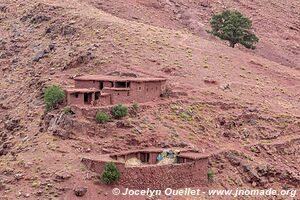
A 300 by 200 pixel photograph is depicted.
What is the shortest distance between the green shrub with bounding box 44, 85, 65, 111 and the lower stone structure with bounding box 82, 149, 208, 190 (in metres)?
5.07

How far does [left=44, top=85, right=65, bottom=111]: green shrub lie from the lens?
154 ft

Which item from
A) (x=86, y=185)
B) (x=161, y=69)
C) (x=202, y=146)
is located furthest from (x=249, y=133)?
(x=86, y=185)

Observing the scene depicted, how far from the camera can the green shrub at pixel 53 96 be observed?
46.9 metres

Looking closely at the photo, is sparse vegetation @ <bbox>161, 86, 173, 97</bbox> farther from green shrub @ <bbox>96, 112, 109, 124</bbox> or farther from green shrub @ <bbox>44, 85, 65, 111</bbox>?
green shrub @ <bbox>44, 85, 65, 111</bbox>

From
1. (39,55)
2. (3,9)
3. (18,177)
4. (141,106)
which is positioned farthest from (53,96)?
(3,9)

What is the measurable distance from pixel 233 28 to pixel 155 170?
24444mm

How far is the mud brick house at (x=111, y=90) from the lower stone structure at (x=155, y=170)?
4226 millimetres

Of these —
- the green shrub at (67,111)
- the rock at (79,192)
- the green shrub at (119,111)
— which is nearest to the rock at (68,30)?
the green shrub at (119,111)

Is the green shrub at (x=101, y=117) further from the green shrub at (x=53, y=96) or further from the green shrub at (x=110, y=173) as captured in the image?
the green shrub at (x=110, y=173)

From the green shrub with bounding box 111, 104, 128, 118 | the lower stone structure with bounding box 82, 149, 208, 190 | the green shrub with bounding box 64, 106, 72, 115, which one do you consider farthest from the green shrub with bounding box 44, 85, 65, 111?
the lower stone structure with bounding box 82, 149, 208, 190

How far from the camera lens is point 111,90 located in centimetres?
4725

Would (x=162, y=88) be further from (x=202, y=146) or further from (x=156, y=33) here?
(x=156, y=33)

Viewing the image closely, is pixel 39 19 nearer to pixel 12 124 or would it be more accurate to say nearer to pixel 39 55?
pixel 39 55

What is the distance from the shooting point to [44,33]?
5966 centimetres
